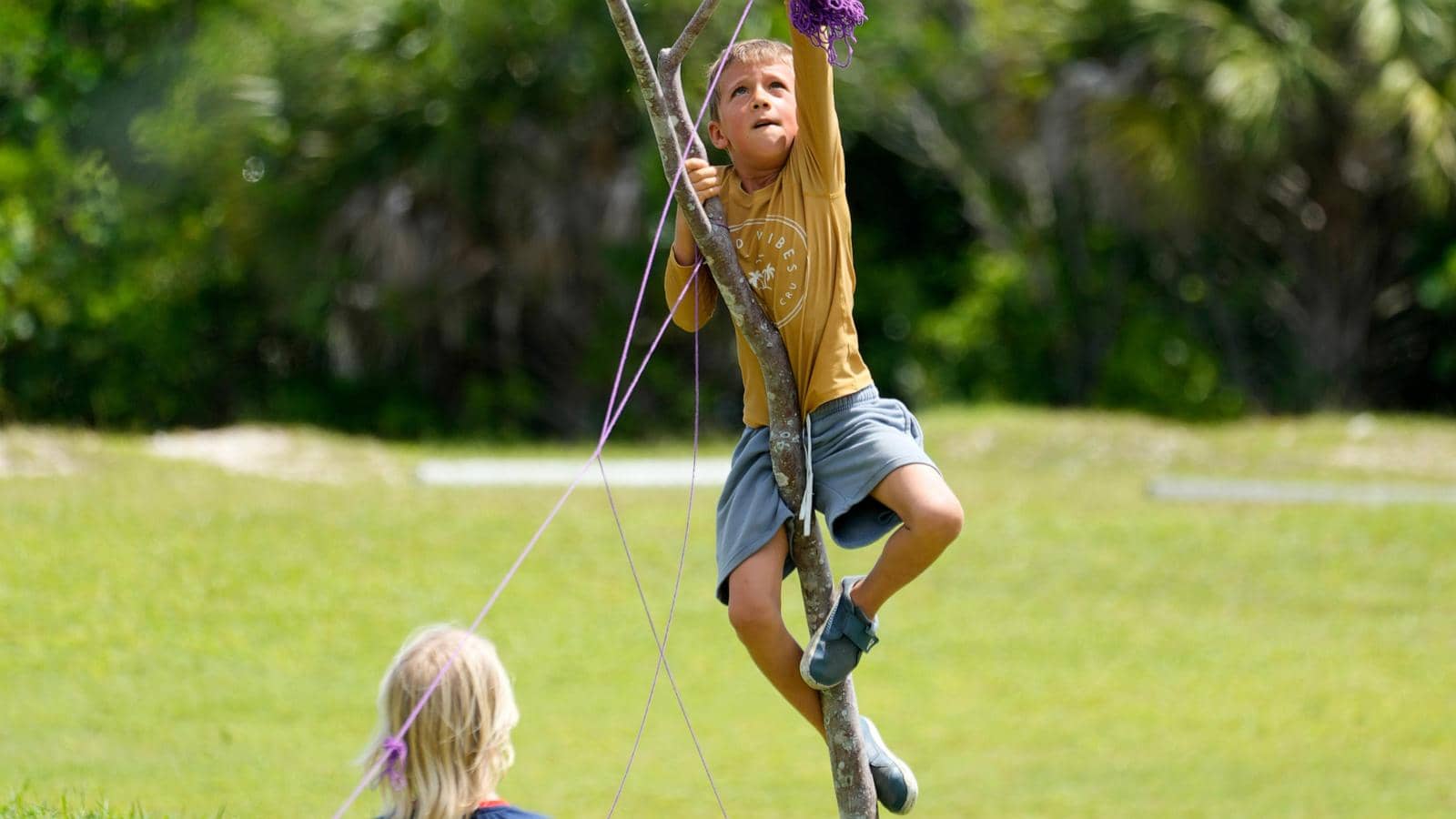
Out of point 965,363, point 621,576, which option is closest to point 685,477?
point 621,576

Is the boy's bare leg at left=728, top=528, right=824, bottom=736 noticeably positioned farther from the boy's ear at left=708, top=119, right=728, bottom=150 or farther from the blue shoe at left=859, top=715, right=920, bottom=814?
the boy's ear at left=708, top=119, right=728, bottom=150

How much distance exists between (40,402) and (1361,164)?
38.3ft

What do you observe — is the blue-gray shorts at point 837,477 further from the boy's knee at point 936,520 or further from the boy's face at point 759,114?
the boy's face at point 759,114

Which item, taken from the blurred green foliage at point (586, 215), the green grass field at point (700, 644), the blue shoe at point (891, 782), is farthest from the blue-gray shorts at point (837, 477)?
the blurred green foliage at point (586, 215)

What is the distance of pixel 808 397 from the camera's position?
3.99 metres

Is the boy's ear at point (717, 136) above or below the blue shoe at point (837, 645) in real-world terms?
above

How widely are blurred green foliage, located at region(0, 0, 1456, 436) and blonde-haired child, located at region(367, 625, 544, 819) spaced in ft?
40.0

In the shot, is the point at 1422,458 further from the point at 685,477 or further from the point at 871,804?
the point at 871,804

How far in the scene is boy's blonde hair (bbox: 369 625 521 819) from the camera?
10.5 ft

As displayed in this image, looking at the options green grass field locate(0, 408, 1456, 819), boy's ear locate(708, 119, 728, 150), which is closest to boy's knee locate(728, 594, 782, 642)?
boy's ear locate(708, 119, 728, 150)

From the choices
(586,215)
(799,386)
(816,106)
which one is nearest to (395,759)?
(799,386)

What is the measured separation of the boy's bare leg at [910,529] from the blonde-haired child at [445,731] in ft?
3.04

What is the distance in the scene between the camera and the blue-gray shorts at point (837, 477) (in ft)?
12.8

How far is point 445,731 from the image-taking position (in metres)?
3.21
